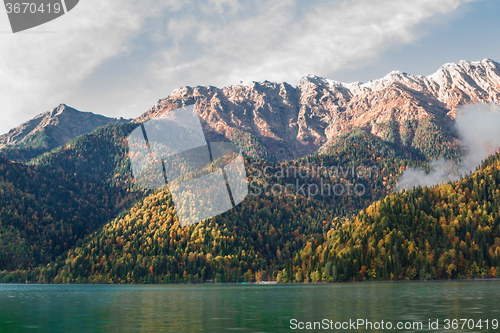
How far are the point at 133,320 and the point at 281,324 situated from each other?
83.4 feet

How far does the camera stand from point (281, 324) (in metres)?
64.6

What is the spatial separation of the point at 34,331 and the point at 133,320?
53.6ft

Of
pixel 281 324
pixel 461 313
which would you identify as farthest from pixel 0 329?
pixel 461 313

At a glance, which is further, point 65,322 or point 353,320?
point 65,322

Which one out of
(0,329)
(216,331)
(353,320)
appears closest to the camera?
(216,331)

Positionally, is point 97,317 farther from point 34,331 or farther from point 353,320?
point 353,320

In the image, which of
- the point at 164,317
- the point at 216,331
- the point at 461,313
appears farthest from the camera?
the point at 164,317

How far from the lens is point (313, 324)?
63.3 meters

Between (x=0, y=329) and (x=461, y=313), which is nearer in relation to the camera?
(x=0, y=329)

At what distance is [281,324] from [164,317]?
76.6 feet

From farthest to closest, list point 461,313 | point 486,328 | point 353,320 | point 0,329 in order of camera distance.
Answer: point 461,313
point 353,320
point 0,329
point 486,328

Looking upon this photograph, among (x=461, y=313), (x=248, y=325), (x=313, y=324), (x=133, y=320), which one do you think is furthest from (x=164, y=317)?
(x=461, y=313)

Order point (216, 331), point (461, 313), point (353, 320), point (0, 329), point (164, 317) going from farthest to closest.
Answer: point (164, 317), point (461, 313), point (353, 320), point (0, 329), point (216, 331)

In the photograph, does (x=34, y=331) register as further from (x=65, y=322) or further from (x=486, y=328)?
(x=486, y=328)
